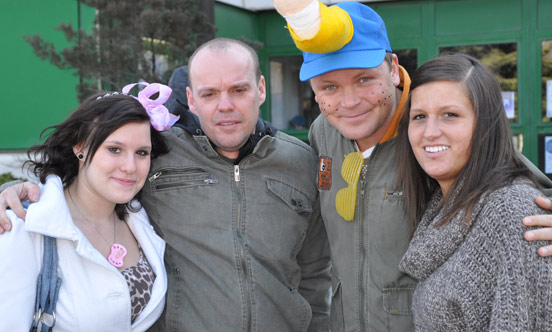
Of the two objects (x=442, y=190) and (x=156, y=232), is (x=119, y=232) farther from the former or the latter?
(x=442, y=190)

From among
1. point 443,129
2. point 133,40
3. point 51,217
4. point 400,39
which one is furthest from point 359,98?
point 400,39

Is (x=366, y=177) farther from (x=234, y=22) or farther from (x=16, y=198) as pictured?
(x=234, y=22)

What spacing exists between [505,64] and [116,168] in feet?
26.7

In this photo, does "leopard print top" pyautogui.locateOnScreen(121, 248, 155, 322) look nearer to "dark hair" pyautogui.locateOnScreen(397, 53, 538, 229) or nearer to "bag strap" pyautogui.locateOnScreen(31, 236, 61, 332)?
"bag strap" pyautogui.locateOnScreen(31, 236, 61, 332)

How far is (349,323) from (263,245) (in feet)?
2.01

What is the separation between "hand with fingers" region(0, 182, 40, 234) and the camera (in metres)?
2.29

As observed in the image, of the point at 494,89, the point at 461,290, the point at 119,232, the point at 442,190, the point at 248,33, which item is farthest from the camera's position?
the point at 248,33

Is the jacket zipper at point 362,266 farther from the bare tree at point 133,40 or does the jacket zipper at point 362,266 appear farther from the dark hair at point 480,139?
the bare tree at point 133,40

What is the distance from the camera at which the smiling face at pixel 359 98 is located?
109 inches

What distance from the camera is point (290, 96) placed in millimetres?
10586

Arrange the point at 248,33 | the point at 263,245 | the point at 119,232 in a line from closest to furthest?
1. the point at 119,232
2. the point at 263,245
3. the point at 248,33

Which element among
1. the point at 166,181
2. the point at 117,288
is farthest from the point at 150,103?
the point at 117,288

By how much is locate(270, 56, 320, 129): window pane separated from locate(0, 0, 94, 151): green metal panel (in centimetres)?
352

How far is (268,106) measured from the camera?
34.7 feet
